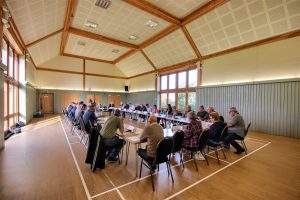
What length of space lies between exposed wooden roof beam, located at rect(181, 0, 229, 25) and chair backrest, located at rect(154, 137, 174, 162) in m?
6.35

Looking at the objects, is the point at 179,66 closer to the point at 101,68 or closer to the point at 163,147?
the point at 101,68

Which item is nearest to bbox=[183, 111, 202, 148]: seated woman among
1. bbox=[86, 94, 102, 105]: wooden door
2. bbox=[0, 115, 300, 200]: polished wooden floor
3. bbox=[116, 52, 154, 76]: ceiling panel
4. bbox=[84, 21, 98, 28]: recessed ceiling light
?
bbox=[0, 115, 300, 200]: polished wooden floor

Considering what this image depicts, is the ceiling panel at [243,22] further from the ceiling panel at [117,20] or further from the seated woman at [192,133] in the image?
the seated woman at [192,133]

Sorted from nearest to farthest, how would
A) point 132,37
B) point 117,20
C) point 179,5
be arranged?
point 179,5 < point 117,20 < point 132,37

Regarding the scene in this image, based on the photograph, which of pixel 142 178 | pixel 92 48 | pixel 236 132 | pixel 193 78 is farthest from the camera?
pixel 92 48

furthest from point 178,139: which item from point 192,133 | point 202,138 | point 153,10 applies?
point 153,10

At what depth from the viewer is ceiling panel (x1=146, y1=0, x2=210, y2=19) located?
6.31 m

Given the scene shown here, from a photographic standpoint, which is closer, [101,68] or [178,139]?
[178,139]

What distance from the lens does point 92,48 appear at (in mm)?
12328

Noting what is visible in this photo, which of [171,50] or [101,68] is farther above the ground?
[171,50]

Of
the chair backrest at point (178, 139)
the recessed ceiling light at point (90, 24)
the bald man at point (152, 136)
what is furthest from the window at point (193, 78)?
the bald man at point (152, 136)

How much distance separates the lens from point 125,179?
279 centimetres

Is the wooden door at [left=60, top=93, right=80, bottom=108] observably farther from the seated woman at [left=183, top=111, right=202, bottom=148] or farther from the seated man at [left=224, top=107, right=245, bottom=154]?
the seated man at [left=224, top=107, right=245, bottom=154]

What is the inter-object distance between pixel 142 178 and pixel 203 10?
7135 mm
